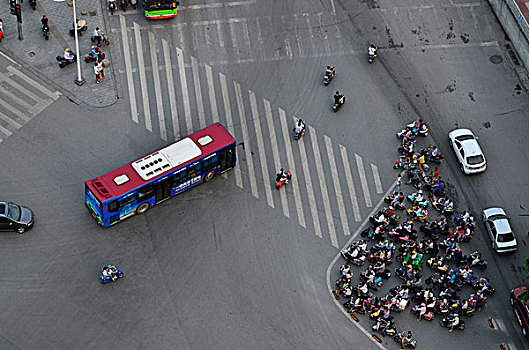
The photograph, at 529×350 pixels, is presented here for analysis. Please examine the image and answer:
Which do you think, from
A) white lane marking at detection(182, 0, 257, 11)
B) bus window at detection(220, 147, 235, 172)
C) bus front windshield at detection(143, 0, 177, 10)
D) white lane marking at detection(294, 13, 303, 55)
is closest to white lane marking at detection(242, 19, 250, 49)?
white lane marking at detection(182, 0, 257, 11)

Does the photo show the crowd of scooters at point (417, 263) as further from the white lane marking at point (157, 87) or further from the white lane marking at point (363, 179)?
the white lane marking at point (157, 87)

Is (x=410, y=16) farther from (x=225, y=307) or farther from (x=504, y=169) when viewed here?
(x=225, y=307)

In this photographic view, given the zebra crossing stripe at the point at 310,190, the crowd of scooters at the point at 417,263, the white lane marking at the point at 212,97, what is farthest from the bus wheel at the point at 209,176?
the crowd of scooters at the point at 417,263

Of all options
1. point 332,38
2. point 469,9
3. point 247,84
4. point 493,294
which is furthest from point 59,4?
point 493,294

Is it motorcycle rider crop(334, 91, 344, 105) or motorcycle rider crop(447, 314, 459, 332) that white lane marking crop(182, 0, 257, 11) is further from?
motorcycle rider crop(447, 314, 459, 332)

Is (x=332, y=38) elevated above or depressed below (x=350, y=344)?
above
